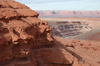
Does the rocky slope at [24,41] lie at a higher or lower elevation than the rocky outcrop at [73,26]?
higher

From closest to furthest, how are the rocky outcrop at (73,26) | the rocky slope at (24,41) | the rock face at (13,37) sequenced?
the rock face at (13,37) < the rocky slope at (24,41) < the rocky outcrop at (73,26)

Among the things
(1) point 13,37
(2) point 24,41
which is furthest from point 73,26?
(1) point 13,37

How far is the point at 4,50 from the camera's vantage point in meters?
7.62

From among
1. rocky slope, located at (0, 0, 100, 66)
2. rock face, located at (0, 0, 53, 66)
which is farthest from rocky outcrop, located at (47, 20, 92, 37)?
rock face, located at (0, 0, 53, 66)

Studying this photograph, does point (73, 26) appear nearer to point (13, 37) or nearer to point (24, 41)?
point (24, 41)

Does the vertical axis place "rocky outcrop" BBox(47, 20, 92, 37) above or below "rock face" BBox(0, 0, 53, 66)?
below

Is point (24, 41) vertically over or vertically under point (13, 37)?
under

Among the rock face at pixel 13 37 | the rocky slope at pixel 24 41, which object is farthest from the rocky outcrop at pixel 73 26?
the rock face at pixel 13 37

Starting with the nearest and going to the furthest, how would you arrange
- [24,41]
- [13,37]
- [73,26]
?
[13,37]
[24,41]
[73,26]

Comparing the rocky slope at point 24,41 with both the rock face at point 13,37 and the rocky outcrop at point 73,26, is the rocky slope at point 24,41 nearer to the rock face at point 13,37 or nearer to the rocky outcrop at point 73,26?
the rock face at point 13,37

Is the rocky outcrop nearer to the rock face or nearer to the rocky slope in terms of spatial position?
the rocky slope

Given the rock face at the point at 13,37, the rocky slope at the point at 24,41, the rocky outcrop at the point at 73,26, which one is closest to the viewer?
the rock face at the point at 13,37

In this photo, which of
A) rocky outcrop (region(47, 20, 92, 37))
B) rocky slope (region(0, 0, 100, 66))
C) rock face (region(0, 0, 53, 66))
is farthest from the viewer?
rocky outcrop (region(47, 20, 92, 37))

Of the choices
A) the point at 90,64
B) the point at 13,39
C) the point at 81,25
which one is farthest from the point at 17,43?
the point at 81,25
